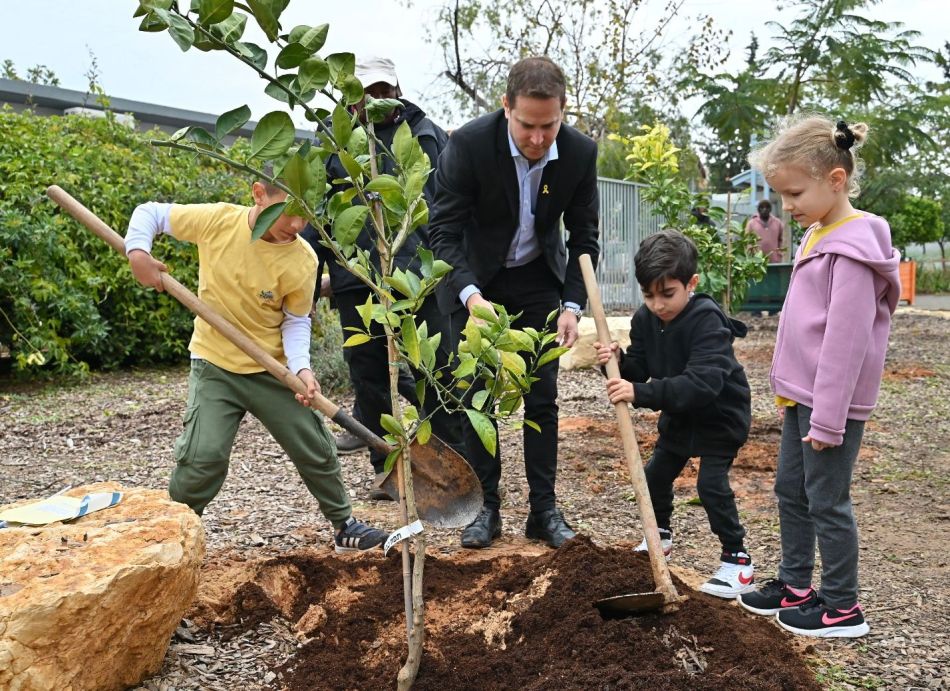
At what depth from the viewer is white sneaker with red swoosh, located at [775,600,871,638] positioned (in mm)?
2787

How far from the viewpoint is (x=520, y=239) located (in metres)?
3.61

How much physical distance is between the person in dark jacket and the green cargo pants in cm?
84

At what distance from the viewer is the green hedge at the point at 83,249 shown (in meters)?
7.02

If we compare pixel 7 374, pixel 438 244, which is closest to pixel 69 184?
pixel 7 374

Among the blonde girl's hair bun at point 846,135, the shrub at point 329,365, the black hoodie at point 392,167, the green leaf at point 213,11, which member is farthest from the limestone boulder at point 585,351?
the green leaf at point 213,11

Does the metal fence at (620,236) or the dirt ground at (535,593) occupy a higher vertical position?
the metal fence at (620,236)

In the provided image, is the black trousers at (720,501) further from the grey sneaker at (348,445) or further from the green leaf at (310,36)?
the grey sneaker at (348,445)

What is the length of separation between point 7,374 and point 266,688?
6.39m

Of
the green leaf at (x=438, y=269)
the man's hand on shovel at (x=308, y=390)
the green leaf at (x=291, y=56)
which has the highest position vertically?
the green leaf at (x=291, y=56)

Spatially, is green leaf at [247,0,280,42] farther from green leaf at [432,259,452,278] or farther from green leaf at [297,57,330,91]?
green leaf at [432,259,452,278]

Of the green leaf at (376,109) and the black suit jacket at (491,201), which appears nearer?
the green leaf at (376,109)

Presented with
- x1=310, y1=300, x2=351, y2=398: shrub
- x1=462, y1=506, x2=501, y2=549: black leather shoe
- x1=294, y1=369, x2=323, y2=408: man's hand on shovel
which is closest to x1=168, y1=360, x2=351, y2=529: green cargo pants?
x1=294, y1=369, x2=323, y2=408: man's hand on shovel

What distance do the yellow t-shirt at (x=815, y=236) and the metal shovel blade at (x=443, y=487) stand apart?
1.08m

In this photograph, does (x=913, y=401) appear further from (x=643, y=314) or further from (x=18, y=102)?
(x=18, y=102)
